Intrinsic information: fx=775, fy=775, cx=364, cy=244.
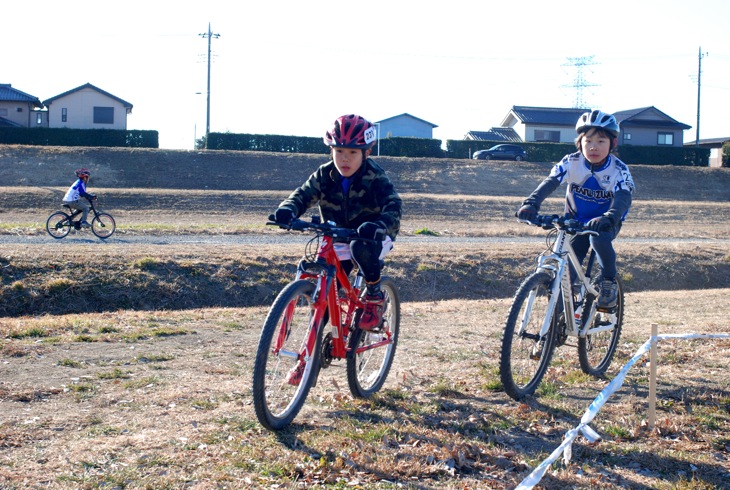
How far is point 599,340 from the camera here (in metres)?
7.20

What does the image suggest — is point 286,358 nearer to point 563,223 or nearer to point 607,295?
point 563,223

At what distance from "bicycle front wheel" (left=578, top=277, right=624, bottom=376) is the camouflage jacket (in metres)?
2.14

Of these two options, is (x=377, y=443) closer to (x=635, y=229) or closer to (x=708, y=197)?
(x=635, y=229)

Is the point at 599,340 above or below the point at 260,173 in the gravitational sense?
below

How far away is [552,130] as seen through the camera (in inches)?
2980

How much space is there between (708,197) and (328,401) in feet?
147

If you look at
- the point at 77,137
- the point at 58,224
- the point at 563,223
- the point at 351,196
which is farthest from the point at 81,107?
the point at 563,223

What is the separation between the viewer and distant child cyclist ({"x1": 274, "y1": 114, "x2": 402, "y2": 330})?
212 inches

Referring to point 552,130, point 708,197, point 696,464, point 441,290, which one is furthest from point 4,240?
point 552,130

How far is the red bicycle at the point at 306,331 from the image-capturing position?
15.7ft

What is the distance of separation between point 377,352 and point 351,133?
187cm

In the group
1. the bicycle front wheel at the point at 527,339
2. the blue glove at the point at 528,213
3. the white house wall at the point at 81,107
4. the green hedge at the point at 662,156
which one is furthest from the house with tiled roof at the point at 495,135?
the bicycle front wheel at the point at 527,339

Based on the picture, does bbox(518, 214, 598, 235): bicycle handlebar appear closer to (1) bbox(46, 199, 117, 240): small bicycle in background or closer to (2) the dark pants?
(2) the dark pants

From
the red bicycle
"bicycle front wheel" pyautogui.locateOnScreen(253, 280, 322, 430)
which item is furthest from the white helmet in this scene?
Result: "bicycle front wheel" pyautogui.locateOnScreen(253, 280, 322, 430)
